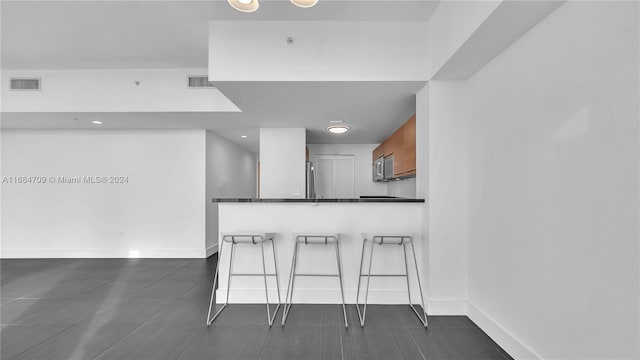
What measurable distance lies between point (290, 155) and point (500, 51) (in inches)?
134

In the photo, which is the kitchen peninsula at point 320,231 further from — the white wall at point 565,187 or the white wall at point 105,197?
the white wall at point 105,197

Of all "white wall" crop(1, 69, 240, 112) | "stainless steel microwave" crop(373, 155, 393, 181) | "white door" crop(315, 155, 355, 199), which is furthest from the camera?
"white door" crop(315, 155, 355, 199)

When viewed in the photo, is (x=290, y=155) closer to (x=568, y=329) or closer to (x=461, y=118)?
(x=461, y=118)

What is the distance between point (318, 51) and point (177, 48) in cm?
177

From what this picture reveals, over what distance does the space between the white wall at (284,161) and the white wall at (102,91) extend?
1166 millimetres

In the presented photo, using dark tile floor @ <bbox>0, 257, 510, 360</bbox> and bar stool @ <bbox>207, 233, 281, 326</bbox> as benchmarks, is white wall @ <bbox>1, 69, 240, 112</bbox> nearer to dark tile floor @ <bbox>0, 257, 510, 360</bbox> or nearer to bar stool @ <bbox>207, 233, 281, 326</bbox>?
bar stool @ <bbox>207, 233, 281, 326</bbox>

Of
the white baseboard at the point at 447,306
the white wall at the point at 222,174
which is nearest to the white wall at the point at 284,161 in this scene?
the white wall at the point at 222,174

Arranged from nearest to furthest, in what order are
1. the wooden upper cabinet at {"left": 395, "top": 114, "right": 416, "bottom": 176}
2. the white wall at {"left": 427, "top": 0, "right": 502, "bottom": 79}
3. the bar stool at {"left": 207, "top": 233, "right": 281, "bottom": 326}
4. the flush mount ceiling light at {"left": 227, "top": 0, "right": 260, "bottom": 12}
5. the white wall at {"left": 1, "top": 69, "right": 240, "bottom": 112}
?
the white wall at {"left": 427, "top": 0, "right": 502, "bottom": 79} < the flush mount ceiling light at {"left": 227, "top": 0, "right": 260, "bottom": 12} < the bar stool at {"left": 207, "top": 233, "right": 281, "bottom": 326} < the wooden upper cabinet at {"left": 395, "top": 114, "right": 416, "bottom": 176} < the white wall at {"left": 1, "top": 69, "right": 240, "bottom": 112}

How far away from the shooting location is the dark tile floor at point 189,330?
2006mm

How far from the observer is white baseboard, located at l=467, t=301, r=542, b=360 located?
5.99ft

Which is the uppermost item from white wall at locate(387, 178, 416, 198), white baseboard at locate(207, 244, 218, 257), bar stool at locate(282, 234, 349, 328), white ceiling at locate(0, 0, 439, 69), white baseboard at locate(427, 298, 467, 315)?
white ceiling at locate(0, 0, 439, 69)

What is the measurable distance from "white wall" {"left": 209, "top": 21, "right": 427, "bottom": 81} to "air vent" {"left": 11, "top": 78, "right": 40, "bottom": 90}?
3067 millimetres

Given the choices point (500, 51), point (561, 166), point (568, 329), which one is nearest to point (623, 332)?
point (568, 329)

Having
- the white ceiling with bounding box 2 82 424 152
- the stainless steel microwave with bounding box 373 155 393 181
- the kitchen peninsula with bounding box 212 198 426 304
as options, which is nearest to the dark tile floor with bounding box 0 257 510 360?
the kitchen peninsula with bounding box 212 198 426 304
